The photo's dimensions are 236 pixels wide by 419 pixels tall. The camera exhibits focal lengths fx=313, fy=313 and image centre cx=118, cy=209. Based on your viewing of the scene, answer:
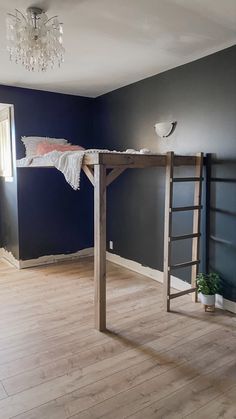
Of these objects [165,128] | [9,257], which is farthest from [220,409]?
[9,257]

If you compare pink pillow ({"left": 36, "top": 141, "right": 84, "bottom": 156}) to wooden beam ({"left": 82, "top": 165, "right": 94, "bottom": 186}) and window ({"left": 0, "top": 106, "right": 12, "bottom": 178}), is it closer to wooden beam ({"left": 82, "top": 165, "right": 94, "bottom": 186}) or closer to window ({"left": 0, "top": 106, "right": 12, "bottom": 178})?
window ({"left": 0, "top": 106, "right": 12, "bottom": 178})

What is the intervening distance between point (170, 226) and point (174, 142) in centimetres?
109

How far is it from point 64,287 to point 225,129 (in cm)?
247

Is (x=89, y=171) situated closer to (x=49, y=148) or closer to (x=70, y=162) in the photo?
(x=70, y=162)

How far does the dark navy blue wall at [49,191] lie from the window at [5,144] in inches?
8.1

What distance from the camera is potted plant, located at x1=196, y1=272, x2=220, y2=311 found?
119 inches

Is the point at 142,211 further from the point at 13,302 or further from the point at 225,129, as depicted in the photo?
the point at 13,302

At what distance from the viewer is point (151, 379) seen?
205 cm

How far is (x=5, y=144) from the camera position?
4.59 m

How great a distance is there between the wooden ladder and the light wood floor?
0.22 metres

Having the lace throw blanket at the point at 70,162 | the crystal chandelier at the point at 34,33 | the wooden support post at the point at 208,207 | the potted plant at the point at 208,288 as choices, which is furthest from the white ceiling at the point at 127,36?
the potted plant at the point at 208,288

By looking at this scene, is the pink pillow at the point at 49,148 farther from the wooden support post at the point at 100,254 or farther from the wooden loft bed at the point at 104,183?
the wooden support post at the point at 100,254

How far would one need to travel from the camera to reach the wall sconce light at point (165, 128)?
3516 millimetres

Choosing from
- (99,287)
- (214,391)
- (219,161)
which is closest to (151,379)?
(214,391)
